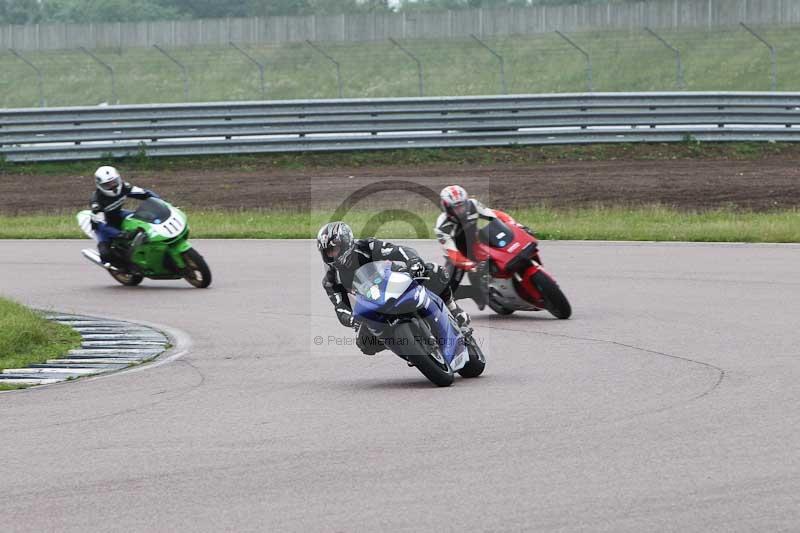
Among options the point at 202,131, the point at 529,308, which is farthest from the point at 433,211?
the point at 529,308

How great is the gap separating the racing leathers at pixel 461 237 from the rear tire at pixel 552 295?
632 millimetres

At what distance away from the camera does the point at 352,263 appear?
10367 millimetres

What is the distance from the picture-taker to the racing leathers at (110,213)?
56.6 ft

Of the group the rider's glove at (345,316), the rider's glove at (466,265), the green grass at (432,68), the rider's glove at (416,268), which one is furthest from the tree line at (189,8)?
the rider's glove at (416,268)

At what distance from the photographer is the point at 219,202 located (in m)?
26.4

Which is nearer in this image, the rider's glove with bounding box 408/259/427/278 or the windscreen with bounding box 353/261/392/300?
the windscreen with bounding box 353/261/392/300

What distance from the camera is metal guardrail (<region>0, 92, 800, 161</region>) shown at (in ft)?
97.8

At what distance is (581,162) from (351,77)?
19467 mm

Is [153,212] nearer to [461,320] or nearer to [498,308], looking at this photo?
[498,308]

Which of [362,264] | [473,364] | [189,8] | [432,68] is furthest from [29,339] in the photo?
[189,8]

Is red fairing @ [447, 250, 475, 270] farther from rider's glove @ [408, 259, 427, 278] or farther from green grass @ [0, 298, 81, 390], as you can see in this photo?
green grass @ [0, 298, 81, 390]

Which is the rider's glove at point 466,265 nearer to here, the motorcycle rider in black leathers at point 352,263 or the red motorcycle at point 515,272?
the red motorcycle at point 515,272

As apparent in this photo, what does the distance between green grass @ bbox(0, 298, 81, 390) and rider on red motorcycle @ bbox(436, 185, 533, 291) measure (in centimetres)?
367

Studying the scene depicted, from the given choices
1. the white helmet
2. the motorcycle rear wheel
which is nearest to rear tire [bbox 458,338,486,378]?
the motorcycle rear wheel
